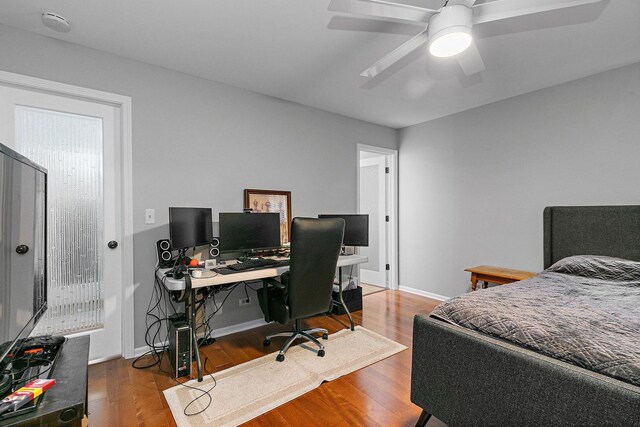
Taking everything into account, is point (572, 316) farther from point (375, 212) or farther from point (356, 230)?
point (375, 212)

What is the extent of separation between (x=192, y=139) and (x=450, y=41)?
7.61 ft

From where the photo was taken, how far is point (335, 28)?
209 cm

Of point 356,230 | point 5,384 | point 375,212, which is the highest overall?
point 375,212

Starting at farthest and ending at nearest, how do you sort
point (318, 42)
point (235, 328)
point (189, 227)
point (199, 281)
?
point (235, 328) < point (189, 227) < point (318, 42) < point (199, 281)

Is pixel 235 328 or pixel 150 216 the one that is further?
pixel 235 328

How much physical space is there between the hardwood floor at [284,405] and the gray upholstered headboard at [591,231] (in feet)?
6.01

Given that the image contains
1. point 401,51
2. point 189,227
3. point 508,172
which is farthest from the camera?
point 508,172

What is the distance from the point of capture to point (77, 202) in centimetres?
235

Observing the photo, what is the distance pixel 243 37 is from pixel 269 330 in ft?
8.89

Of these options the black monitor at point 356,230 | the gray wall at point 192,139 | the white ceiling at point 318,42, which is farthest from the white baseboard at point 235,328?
the white ceiling at point 318,42

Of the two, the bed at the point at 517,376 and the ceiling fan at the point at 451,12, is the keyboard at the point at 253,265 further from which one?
the ceiling fan at the point at 451,12

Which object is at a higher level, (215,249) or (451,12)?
(451,12)

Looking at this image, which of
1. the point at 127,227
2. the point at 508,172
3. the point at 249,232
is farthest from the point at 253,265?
the point at 508,172

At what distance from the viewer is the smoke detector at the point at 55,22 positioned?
1942 millimetres
